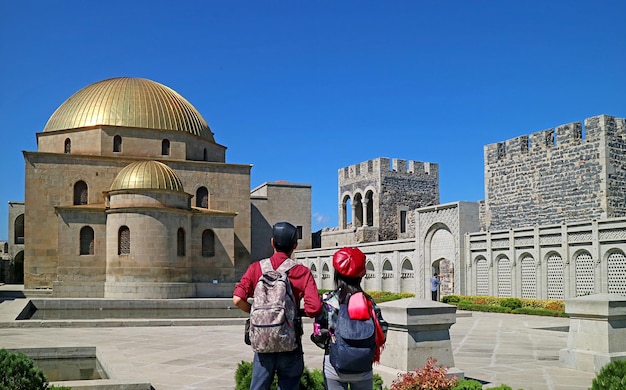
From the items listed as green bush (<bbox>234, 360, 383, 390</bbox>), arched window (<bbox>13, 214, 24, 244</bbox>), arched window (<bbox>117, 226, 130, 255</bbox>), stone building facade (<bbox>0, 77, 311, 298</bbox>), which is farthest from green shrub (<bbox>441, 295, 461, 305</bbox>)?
arched window (<bbox>13, 214, 24, 244</bbox>)

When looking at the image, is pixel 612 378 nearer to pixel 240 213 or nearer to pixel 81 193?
pixel 81 193

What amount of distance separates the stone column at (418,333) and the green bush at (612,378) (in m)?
1.71

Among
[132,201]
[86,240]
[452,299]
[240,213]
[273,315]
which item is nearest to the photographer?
[273,315]

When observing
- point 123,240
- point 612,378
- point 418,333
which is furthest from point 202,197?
point 612,378

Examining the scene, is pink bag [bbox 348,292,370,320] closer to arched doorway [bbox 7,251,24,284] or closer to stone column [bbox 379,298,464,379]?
stone column [bbox 379,298,464,379]

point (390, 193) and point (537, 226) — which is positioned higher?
point (390, 193)

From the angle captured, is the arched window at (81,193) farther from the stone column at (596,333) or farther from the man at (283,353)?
the man at (283,353)

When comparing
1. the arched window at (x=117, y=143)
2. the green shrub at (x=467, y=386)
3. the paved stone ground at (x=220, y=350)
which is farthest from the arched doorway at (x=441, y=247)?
the green shrub at (x=467, y=386)

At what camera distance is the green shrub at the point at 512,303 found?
68.8 feet

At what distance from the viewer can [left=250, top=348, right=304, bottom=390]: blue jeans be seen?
4762mm

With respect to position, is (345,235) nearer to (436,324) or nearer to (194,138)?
(194,138)

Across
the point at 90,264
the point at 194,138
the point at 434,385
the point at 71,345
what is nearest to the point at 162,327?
the point at 71,345

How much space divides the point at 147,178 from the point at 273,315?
83.2 ft

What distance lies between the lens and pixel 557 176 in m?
24.6
